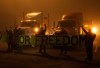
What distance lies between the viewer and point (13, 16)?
46.3 m

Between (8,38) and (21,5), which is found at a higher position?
(21,5)

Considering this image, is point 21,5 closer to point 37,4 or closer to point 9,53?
point 37,4

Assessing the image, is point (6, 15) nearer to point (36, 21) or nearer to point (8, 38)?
point (36, 21)

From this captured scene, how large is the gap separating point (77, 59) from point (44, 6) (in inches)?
1104

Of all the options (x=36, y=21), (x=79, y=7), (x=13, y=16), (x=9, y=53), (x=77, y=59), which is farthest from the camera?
(x=13, y=16)

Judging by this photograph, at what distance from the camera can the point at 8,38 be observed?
20953mm

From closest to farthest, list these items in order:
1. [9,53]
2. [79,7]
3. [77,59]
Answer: [77,59] → [9,53] → [79,7]

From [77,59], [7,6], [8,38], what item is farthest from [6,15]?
[77,59]

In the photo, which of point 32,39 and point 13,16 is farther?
point 13,16

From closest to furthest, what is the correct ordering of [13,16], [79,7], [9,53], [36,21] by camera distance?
[9,53] < [36,21] < [79,7] < [13,16]

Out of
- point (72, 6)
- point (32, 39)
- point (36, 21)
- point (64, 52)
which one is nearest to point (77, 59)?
point (64, 52)

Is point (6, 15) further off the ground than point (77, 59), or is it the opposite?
point (6, 15)

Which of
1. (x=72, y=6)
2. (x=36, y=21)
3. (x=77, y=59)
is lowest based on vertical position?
(x=77, y=59)

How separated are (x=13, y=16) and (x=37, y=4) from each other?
16.0ft
